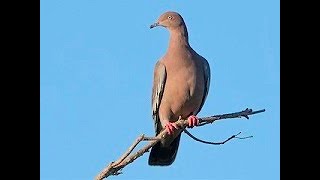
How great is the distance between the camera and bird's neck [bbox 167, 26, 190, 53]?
→ 8.18 metres

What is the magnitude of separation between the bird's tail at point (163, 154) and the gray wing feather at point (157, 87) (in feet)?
1.43

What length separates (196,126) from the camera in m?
6.69

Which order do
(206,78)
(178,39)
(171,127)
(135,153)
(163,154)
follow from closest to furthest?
(135,153), (171,127), (163,154), (206,78), (178,39)

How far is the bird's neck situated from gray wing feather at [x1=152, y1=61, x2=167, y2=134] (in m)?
0.24

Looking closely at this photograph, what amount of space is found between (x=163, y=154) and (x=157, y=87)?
846 mm

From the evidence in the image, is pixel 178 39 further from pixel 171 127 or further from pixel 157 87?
pixel 171 127

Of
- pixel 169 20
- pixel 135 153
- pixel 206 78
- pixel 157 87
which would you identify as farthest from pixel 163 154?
pixel 135 153

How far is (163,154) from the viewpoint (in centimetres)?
769

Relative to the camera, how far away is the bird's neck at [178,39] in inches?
322

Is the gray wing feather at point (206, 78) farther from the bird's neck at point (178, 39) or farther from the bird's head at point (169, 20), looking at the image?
the bird's head at point (169, 20)

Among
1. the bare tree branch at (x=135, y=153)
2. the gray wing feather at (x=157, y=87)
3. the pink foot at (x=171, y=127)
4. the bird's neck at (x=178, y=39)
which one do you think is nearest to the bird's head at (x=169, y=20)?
the bird's neck at (x=178, y=39)
